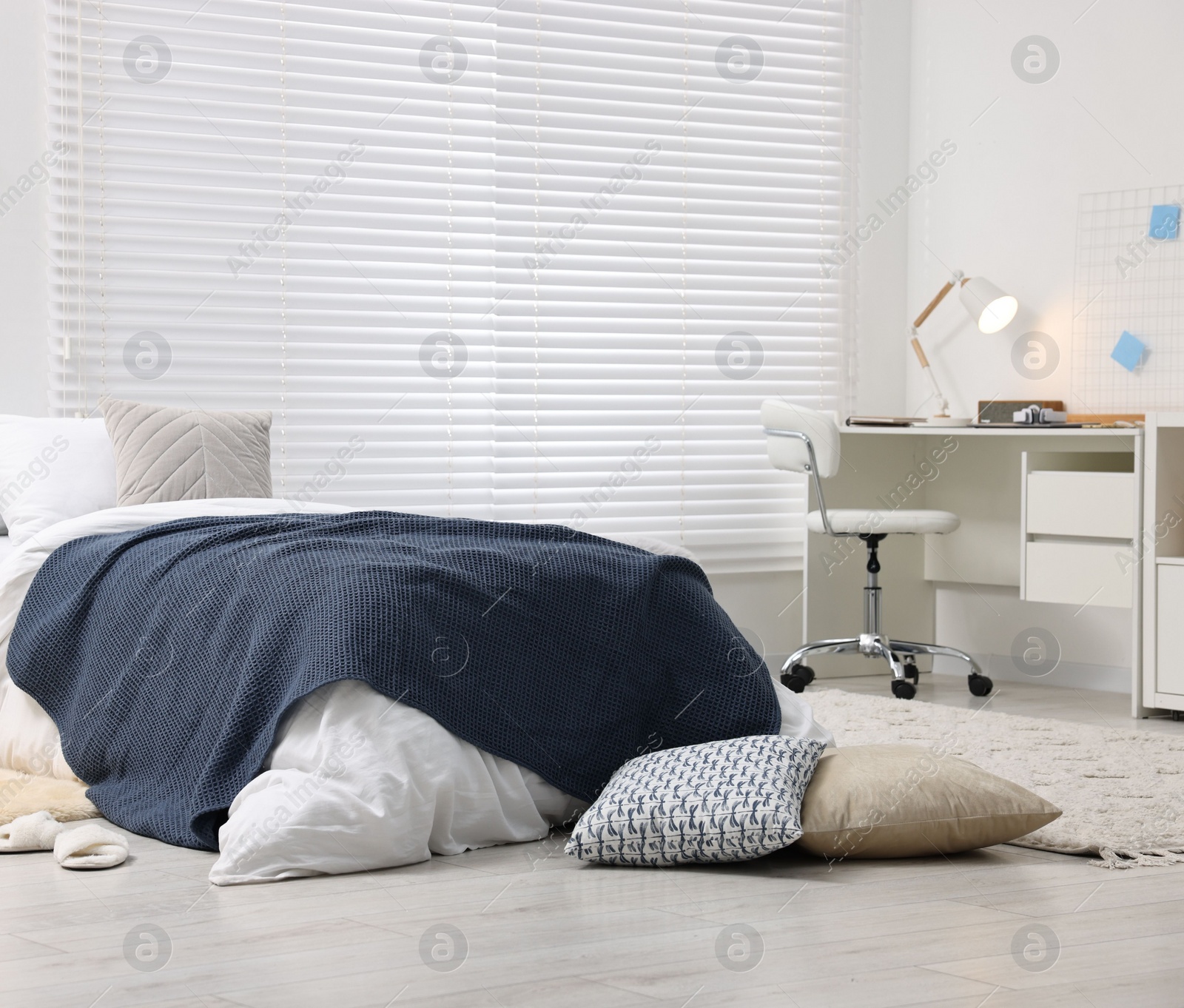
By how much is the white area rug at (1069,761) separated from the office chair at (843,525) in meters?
0.11

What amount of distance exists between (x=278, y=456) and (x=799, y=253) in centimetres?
205

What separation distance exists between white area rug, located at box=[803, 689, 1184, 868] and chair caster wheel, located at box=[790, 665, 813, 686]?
6 centimetres

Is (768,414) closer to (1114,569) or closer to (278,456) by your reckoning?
(1114,569)

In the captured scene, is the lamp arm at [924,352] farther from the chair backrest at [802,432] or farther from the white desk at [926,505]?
the chair backrest at [802,432]

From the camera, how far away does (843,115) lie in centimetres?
525

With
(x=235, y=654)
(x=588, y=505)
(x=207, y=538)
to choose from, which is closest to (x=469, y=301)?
(x=588, y=505)

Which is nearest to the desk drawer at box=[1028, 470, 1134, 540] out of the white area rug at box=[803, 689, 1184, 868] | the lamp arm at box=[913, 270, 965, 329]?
the white area rug at box=[803, 689, 1184, 868]

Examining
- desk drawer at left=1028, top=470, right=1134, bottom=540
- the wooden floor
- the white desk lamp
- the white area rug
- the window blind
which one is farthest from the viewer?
the white desk lamp

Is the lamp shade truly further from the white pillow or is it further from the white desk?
the white pillow

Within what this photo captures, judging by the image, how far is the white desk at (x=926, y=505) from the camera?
4594 mm

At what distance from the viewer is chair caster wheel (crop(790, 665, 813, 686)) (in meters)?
4.43

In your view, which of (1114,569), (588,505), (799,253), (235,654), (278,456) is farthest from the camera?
(799,253)

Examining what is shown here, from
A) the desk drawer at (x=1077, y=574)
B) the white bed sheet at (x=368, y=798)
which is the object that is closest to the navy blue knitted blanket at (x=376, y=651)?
the white bed sheet at (x=368, y=798)

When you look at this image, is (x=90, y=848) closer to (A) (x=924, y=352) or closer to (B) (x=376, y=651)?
(B) (x=376, y=651)
